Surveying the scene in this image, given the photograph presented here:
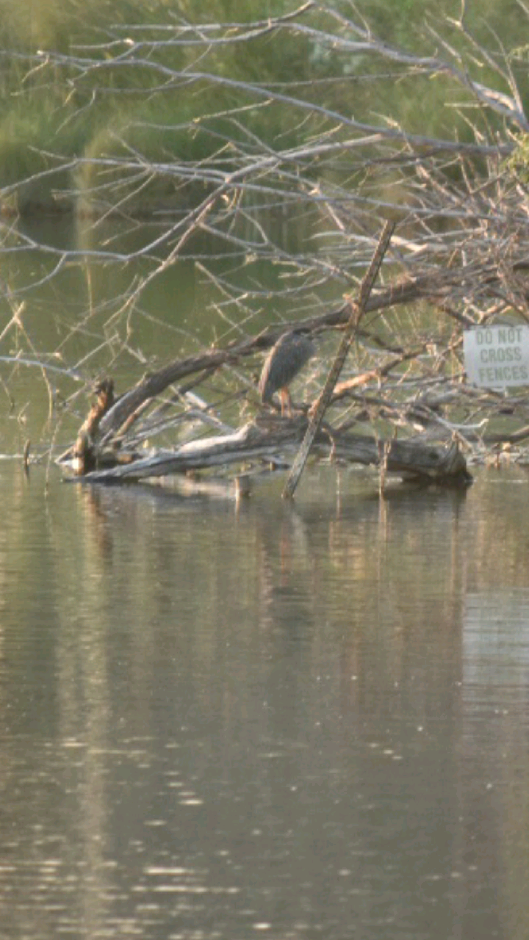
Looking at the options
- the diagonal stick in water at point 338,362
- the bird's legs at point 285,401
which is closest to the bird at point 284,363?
the bird's legs at point 285,401

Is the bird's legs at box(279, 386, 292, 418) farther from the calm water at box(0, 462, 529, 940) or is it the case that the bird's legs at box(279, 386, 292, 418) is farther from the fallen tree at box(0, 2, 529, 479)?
the calm water at box(0, 462, 529, 940)

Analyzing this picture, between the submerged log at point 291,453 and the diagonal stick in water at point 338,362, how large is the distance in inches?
7.5

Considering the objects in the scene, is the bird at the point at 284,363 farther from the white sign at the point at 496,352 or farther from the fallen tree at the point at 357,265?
the white sign at the point at 496,352

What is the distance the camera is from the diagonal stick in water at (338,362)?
1264 centimetres

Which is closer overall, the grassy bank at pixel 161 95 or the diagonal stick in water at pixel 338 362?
the diagonal stick in water at pixel 338 362

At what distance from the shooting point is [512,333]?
1239cm

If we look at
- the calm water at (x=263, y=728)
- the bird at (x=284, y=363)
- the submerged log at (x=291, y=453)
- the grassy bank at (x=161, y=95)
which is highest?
the grassy bank at (x=161, y=95)

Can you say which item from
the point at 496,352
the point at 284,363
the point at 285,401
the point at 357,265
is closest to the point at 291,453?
the point at 285,401

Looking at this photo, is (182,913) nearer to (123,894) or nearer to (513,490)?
(123,894)

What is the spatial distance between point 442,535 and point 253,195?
29949 mm

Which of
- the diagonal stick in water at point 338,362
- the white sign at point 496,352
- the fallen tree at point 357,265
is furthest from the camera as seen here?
the diagonal stick in water at point 338,362

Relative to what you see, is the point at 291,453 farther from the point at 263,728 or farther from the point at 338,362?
the point at 263,728

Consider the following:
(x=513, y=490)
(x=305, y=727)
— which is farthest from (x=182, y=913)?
(x=513, y=490)

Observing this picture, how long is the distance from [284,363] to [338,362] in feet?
0.88
